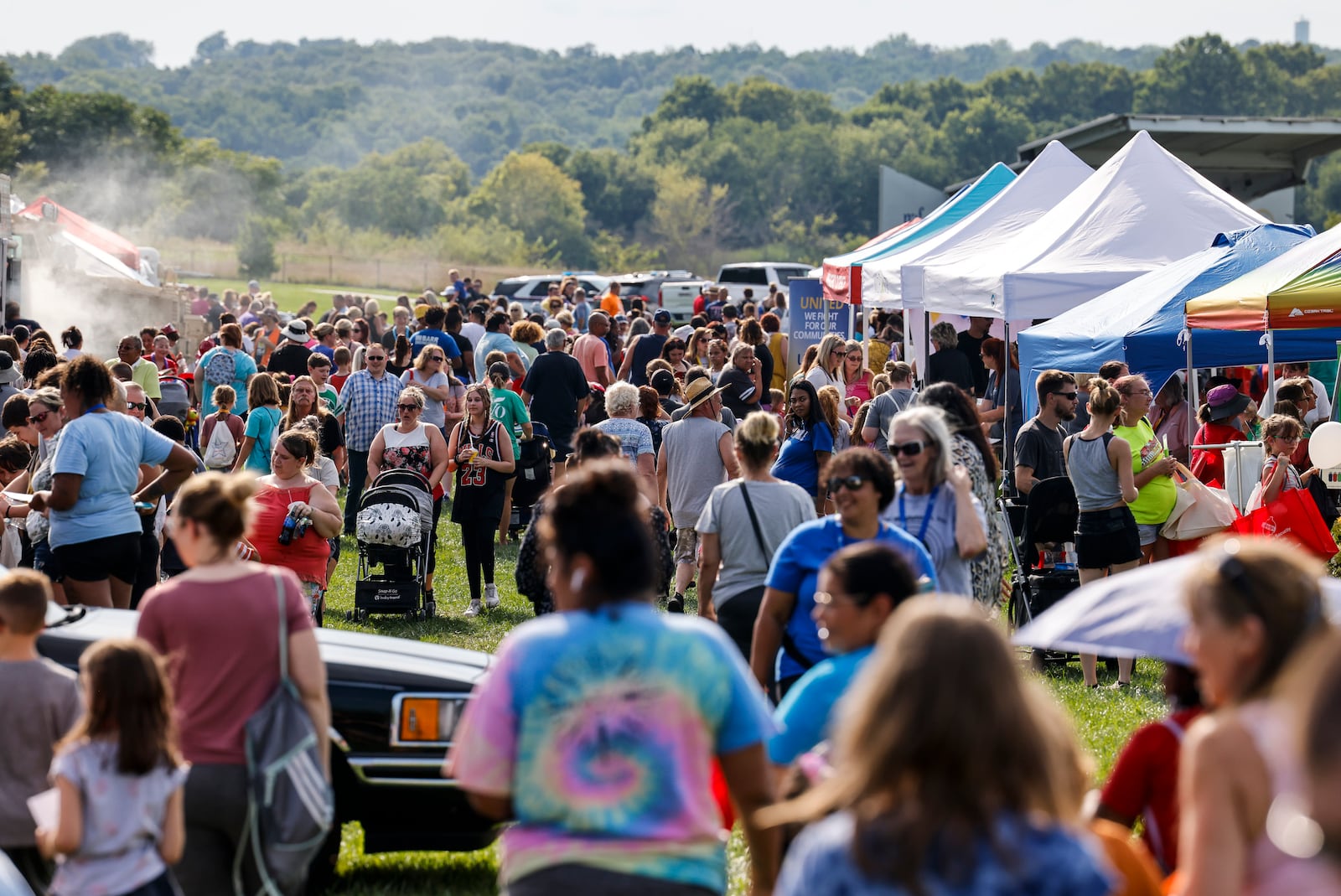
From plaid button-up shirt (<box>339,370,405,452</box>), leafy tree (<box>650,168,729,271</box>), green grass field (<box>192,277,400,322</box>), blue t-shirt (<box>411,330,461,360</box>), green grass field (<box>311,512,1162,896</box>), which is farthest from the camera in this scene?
leafy tree (<box>650,168,729,271</box>)

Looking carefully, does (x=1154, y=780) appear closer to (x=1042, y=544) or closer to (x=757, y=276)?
(x=1042, y=544)

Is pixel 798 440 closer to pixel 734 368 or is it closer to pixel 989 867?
pixel 734 368

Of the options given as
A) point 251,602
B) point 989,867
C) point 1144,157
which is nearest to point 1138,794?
point 989,867

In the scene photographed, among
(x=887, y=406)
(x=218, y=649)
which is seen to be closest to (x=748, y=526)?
(x=218, y=649)

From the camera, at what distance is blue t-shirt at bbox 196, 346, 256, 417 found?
15242mm

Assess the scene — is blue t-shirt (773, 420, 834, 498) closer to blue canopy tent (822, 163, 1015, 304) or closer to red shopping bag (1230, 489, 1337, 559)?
red shopping bag (1230, 489, 1337, 559)

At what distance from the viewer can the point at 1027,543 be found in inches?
366

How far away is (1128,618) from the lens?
3.54m

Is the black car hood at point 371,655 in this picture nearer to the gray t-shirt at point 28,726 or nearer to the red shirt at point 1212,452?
the gray t-shirt at point 28,726

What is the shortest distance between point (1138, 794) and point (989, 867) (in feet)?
4.01

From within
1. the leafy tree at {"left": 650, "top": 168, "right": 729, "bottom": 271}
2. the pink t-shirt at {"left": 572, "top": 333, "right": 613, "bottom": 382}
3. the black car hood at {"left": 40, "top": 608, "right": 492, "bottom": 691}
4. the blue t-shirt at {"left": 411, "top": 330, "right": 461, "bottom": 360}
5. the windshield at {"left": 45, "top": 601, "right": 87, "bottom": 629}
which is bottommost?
the black car hood at {"left": 40, "top": 608, "right": 492, "bottom": 691}

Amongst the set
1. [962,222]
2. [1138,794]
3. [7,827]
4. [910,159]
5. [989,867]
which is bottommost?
[7,827]

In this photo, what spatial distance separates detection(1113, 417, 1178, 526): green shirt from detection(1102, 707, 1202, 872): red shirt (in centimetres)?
582

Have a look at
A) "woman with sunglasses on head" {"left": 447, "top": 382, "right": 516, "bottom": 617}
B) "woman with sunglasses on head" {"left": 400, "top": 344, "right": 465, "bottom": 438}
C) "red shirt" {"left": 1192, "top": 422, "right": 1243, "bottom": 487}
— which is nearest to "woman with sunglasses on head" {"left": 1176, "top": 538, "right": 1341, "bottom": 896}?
"woman with sunglasses on head" {"left": 447, "top": 382, "right": 516, "bottom": 617}
